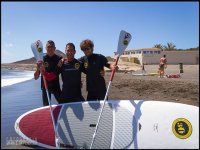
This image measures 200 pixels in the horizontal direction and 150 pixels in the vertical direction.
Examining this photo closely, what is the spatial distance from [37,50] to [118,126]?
1856 mm

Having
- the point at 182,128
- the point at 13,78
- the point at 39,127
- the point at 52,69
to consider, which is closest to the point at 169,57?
the point at 13,78

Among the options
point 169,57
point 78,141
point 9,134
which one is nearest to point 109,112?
point 78,141

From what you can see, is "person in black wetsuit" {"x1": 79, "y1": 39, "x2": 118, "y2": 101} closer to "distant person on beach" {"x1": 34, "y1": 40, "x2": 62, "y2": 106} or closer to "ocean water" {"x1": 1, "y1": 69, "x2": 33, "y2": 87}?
"distant person on beach" {"x1": 34, "y1": 40, "x2": 62, "y2": 106}

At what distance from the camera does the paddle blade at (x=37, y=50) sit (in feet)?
15.2

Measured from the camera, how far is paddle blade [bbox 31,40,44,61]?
4647 millimetres

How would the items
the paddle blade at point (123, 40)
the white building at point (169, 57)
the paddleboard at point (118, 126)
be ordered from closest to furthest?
the paddleboard at point (118, 126)
the paddle blade at point (123, 40)
the white building at point (169, 57)

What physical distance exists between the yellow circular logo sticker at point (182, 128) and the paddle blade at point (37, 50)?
2.36m

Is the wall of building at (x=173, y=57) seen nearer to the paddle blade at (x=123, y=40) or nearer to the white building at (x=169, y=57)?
the white building at (x=169, y=57)

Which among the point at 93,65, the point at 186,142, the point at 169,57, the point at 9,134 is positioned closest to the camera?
the point at 186,142

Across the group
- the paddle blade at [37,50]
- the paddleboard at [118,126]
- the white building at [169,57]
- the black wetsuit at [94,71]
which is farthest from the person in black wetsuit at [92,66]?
the white building at [169,57]

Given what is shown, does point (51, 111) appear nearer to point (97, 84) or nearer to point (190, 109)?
point (97, 84)

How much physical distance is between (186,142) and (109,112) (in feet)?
3.90

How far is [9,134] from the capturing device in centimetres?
470

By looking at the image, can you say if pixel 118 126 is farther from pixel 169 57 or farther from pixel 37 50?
pixel 169 57
